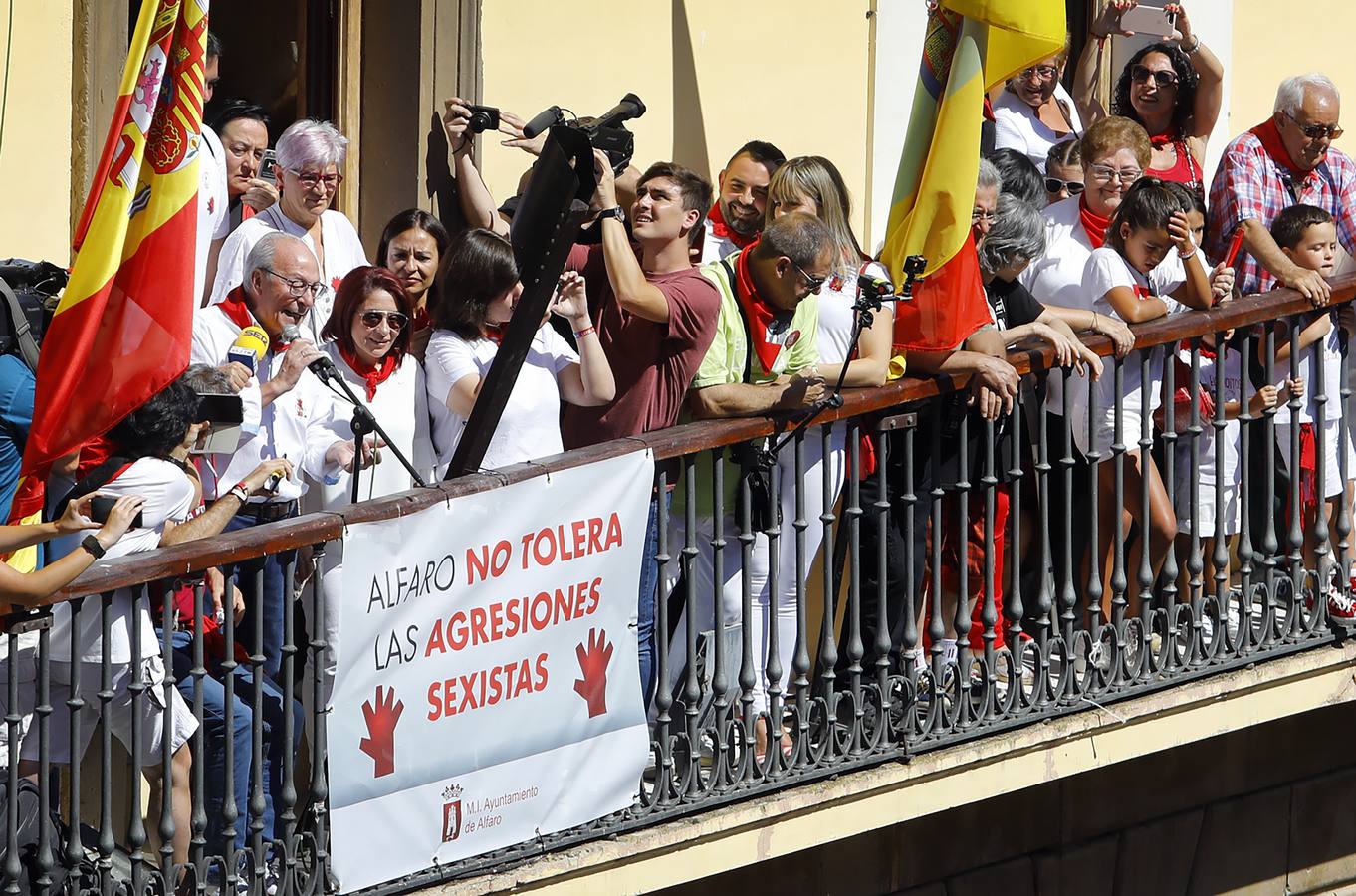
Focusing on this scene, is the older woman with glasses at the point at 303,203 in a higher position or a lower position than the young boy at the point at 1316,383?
higher

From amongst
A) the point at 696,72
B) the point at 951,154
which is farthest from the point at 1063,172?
the point at 696,72

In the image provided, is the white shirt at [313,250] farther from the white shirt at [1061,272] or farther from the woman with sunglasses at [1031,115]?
the woman with sunglasses at [1031,115]

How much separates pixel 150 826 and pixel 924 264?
9.17ft

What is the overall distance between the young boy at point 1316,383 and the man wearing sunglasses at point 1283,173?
0.14 m

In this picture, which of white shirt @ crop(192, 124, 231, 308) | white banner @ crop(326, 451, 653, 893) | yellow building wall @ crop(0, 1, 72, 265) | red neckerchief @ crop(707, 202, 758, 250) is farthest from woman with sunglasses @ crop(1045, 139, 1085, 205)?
yellow building wall @ crop(0, 1, 72, 265)

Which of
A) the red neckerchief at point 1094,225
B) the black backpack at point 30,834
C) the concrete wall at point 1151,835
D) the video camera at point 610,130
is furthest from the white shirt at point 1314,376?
the black backpack at point 30,834

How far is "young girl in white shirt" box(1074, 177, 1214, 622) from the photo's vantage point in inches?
285

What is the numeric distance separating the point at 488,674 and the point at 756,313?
1.38 meters

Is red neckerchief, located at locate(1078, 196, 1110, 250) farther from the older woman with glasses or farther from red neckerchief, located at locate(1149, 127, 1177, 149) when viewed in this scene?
the older woman with glasses

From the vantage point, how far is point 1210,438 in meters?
7.75

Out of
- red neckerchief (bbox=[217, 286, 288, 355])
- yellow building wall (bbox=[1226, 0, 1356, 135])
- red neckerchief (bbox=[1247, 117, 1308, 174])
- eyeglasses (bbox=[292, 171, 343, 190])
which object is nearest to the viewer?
red neckerchief (bbox=[217, 286, 288, 355])

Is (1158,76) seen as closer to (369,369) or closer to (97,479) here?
(369,369)

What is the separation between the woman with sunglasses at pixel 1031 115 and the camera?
8.82 metres

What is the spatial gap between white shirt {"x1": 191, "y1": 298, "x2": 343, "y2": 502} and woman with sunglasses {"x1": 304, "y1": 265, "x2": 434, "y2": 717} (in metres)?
0.06
